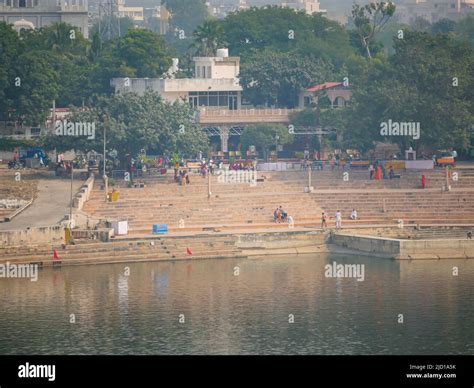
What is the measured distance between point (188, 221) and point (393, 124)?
66.9ft

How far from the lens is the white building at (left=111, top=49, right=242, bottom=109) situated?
12838 centimetres

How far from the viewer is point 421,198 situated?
104938 millimetres

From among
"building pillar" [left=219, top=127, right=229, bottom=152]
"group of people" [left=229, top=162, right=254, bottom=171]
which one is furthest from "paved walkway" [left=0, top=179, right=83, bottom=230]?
"building pillar" [left=219, top=127, right=229, bottom=152]

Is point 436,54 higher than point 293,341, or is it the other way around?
point 436,54

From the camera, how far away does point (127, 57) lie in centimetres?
13000

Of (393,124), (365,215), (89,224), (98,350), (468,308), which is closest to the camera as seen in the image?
(98,350)

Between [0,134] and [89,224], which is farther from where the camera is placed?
[0,134]

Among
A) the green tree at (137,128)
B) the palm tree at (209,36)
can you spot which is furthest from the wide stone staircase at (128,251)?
the palm tree at (209,36)

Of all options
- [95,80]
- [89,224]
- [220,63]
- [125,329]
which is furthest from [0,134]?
[125,329]

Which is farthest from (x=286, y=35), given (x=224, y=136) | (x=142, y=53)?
(x=224, y=136)

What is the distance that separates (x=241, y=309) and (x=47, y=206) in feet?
74.9

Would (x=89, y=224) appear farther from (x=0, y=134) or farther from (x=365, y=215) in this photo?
(x=0, y=134)

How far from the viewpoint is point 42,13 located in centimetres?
17325

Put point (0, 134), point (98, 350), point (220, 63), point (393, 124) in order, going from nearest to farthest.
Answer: point (98, 350), point (393, 124), point (0, 134), point (220, 63)
